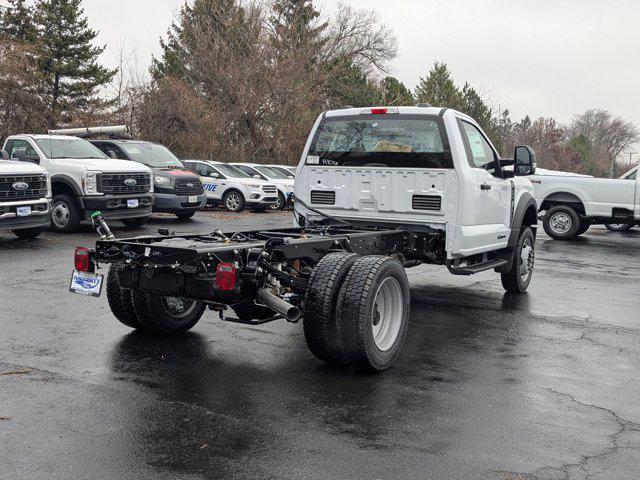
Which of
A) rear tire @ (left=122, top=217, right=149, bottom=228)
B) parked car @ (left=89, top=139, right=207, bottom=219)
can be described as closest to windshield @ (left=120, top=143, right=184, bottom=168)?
parked car @ (left=89, top=139, right=207, bottom=219)

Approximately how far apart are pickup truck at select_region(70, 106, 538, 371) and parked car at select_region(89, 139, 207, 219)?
978 cm

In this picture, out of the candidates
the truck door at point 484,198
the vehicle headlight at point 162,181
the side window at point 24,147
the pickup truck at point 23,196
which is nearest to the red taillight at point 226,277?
the truck door at point 484,198

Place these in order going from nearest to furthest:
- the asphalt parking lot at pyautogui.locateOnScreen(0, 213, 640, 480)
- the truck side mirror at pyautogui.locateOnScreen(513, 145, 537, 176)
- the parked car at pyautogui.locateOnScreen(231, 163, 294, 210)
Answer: the asphalt parking lot at pyautogui.locateOnScreen(0, 213, 640, 480)
the truck side mirror at pyautogui.locateOnScreen(513, 145, 537, 176)
the parked car at pyautogui.locateOnScreen(231, 163, 294, 210)

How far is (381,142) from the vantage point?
7.98 m

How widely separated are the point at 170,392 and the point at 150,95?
30089mm

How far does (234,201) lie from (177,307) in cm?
1630

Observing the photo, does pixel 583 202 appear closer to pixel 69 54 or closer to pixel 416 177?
pixel 416 177

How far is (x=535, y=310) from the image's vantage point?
27.6ft

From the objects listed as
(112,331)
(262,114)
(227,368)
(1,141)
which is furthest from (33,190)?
(262,114)

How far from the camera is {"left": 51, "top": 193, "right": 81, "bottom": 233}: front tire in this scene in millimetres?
14844

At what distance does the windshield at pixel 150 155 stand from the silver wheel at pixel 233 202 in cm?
372

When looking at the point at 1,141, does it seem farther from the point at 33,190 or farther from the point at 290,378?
the point at 290,378

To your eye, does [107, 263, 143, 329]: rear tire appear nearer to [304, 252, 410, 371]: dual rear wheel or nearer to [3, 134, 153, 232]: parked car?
[304, 252, 410, 371]: dual rear wheel

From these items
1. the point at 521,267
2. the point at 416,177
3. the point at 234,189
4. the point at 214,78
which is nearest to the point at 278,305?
the point at 416,177
